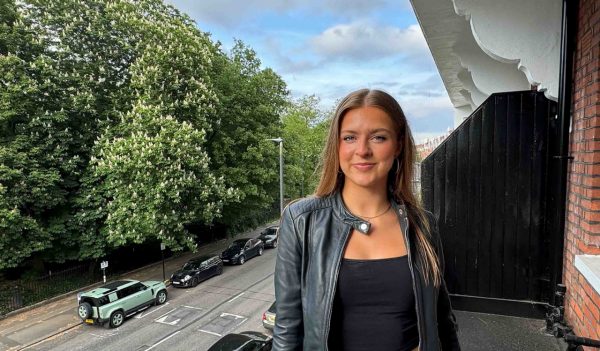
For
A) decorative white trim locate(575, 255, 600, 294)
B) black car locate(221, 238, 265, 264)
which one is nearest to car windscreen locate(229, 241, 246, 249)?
black car locate(221, 238, 265, 264)

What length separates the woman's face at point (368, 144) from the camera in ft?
4.29

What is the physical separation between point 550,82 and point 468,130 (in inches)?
23.5

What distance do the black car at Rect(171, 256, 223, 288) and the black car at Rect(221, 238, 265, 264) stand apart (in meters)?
1.24

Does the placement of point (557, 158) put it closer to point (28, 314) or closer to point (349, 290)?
point (349, 290)

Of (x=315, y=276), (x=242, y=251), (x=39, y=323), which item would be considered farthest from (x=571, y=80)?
(x=242, y=251)

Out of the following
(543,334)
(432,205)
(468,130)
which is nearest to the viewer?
(543,334)

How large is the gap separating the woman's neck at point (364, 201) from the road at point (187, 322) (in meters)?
8.88

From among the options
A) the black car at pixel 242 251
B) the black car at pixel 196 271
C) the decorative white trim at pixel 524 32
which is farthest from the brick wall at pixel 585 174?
the black car at pixel 242 251

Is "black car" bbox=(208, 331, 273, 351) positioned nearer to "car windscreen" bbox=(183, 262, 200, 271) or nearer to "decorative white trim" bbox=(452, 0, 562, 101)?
"car windscreen" bbox=(183, 262, 200, 271)

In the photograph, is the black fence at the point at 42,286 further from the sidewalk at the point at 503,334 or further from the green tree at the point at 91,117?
the sidewalk at the point at 503,334

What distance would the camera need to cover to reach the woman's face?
131 cm

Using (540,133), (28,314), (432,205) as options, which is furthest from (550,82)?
(28,314)

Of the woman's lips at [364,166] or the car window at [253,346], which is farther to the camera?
the car window at [253,346]

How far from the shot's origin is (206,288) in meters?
12.9
